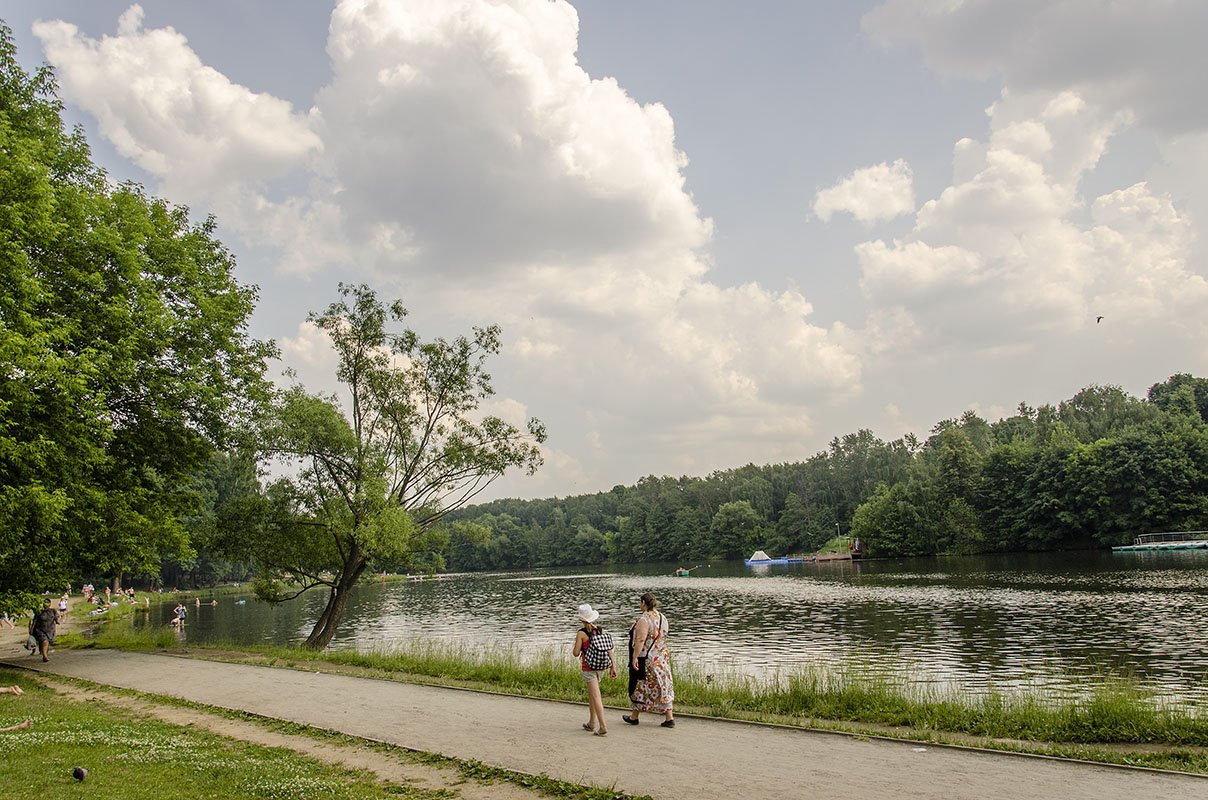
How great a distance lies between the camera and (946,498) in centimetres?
10681

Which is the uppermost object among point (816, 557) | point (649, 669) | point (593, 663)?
point (593, 663)

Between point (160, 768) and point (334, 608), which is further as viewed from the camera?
point (334, 608)

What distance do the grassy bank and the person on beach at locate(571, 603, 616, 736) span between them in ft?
7.43

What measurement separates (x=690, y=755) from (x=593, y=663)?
2.18m

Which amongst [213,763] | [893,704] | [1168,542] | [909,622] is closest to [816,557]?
[1168,542]

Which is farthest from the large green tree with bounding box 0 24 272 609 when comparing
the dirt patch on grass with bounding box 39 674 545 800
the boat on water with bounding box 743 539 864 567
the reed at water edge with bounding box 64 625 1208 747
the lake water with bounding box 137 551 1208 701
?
the boat on water with bounding box 743 539 864 567

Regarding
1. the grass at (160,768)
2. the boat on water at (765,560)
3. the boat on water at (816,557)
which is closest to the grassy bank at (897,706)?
the grass at (160,768)

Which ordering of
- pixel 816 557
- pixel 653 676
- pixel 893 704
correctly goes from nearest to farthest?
1. pixel 653 676
2. pixel 893 704
3. pixel 816 557

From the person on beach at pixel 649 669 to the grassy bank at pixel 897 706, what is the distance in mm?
1303

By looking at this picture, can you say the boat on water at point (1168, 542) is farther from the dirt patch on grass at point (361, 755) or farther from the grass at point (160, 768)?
the grass at point (160, 768)

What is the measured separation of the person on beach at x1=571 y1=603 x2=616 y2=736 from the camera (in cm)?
1084

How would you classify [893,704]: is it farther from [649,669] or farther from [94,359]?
[94,359]

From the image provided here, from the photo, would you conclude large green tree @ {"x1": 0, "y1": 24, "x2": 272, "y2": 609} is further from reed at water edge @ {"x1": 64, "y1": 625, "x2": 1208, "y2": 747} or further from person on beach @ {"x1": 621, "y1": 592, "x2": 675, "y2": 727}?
person on beach @ {"x1": 621, "y1": 592, "x2": 675, "y2": 727}

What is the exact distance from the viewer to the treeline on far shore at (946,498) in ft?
277
